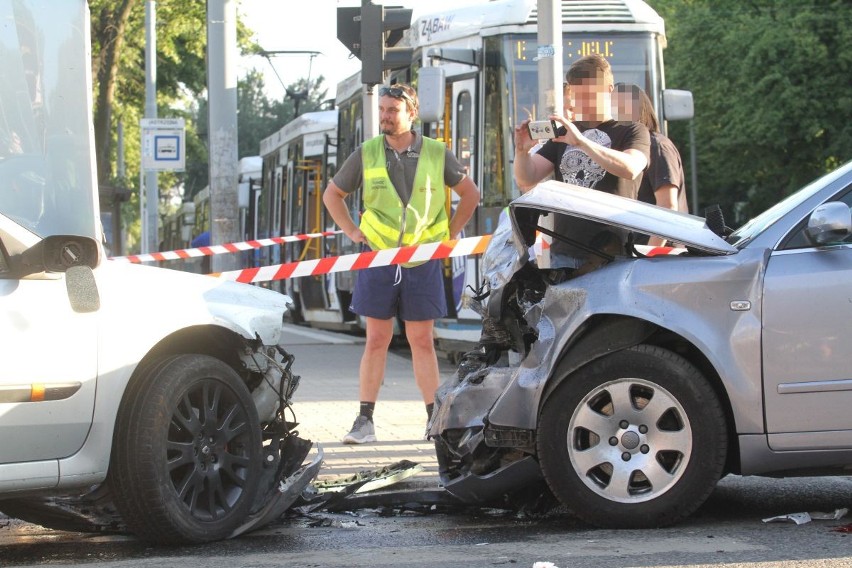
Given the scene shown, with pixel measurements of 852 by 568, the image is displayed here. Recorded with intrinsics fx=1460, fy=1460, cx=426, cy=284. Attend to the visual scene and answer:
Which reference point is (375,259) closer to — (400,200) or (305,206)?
(400,200)

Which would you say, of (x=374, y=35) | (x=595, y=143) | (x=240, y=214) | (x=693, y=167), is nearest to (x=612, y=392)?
(x=595, y=143)

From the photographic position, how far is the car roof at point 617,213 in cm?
573

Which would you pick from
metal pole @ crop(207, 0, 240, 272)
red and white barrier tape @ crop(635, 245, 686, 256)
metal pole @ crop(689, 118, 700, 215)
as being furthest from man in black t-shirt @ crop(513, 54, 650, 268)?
metal pole @ crop(689, 118, 700, 215)

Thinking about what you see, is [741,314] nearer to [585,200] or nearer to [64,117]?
[585,200]

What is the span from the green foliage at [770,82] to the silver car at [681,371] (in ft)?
117

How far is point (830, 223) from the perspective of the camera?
5570 mm

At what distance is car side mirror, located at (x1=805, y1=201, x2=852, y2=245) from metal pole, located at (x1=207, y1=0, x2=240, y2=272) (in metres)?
6.11

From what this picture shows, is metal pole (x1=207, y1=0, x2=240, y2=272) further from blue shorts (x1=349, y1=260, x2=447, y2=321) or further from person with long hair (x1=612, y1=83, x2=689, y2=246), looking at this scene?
person with long hair (x1=612, y1=83, x2=689, y2=246)

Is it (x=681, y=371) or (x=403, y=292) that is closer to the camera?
(x=681, y=371)

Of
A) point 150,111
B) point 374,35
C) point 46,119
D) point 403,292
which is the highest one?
point 150,111

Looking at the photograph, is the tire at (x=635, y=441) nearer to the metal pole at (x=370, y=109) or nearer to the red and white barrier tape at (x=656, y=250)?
the red and white barrier tape at (x=656, y=250)

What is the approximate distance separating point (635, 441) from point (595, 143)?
1427 millimetres

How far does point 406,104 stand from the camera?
8203 millimetres

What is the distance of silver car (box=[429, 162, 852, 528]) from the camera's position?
5.57 meters
